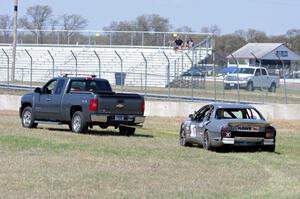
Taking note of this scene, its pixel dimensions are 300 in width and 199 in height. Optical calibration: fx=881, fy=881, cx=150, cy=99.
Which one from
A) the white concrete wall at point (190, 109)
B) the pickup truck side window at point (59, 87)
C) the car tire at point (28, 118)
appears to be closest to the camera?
the pickup truck side window at point (59, 87)

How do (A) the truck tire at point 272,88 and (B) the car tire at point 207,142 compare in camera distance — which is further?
(A) the truck tire at point 272,88

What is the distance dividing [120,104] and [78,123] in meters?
1.56

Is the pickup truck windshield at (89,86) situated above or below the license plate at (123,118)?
above

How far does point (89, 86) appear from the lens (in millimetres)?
29000

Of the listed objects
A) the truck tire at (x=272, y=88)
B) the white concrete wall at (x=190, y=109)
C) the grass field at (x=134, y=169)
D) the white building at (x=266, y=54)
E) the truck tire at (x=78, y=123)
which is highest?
the white building at (x=266, y=54)

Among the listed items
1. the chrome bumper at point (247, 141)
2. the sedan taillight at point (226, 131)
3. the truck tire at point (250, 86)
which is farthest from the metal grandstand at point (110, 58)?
the sedan taillight at point (226, 131)

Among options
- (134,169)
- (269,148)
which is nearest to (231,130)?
(269,148)

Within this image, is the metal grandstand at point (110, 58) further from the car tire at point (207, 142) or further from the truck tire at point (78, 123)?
the car tire at point (207, 142)

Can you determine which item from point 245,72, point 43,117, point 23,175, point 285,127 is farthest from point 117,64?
point 23,175

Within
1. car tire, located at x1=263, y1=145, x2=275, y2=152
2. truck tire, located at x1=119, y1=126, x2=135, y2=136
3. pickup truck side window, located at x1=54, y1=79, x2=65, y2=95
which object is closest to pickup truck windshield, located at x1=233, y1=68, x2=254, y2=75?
truck tire, located at x1=119, y1=126, x2=135, y2=136

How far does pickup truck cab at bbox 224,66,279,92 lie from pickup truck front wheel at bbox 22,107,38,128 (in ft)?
70.9

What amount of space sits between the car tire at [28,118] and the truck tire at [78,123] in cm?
231

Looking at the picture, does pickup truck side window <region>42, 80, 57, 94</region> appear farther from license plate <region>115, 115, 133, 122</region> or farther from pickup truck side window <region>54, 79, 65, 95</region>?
license plate <region>115, 115, 133, 122</region>

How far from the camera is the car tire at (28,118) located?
3023cm
